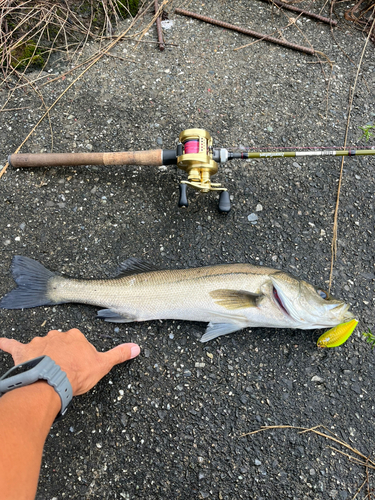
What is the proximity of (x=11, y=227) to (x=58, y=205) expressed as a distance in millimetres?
462

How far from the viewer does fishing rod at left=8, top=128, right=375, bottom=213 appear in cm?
265

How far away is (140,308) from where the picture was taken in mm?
2646

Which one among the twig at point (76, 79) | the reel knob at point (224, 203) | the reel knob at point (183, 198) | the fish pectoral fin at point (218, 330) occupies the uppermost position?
the twig at point (76, 79)

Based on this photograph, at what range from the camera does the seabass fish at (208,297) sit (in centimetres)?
258

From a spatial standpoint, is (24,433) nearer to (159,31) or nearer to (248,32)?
(159,31)

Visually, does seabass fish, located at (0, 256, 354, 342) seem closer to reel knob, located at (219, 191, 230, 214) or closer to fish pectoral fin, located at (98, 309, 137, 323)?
fish pectoral fin, located at (98, 309, 137, 323)

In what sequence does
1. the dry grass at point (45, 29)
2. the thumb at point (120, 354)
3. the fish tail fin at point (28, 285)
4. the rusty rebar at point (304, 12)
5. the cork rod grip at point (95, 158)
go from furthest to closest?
the rusty rebar at point (304, 12) → the dry grass at point (45, 29) → the cork rod grip at point (95, 158) → the fish tail fin at point (28, 285) → the thumb at point (120, 354)

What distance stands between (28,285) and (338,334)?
Result: 8.31 ft

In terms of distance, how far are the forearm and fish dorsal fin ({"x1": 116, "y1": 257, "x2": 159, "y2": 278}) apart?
104 cm

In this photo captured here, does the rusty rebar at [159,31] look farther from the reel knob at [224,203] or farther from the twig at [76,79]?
the reel knob at [224,203]

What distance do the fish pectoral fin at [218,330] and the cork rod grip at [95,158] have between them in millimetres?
1455

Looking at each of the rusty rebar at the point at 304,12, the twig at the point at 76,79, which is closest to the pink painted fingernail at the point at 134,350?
the twig at the point at 76,79

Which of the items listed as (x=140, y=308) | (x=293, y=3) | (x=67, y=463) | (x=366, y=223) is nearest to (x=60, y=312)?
(x=140, y=308)

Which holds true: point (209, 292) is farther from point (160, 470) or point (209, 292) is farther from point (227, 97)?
point (227, 97)
